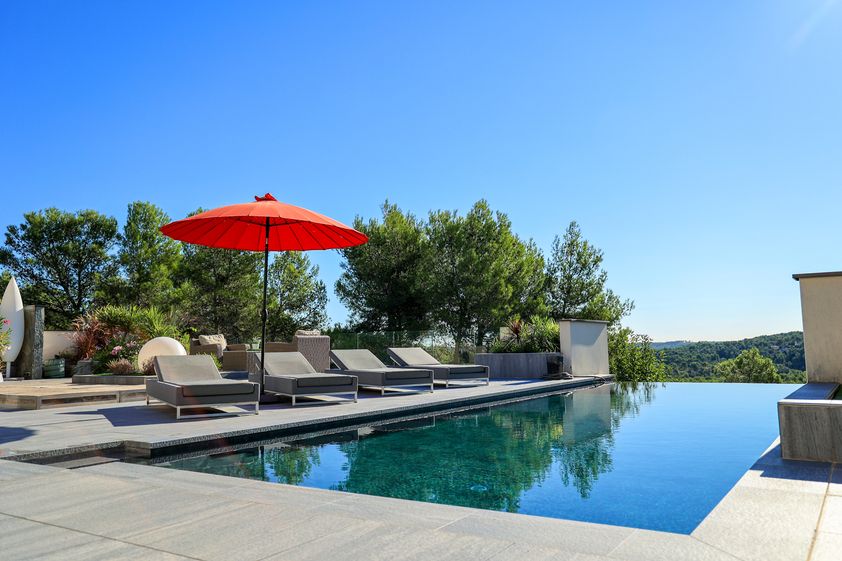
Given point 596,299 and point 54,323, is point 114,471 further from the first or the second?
point 54,323

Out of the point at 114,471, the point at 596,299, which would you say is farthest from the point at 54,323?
the point at 114,471

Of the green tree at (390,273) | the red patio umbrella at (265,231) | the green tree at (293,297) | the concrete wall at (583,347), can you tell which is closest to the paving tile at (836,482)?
the red patio umbrella at (265,231)

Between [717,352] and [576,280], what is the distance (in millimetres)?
15347

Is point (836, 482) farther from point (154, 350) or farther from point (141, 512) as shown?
point (154, 350)

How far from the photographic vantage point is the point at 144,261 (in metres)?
31.5

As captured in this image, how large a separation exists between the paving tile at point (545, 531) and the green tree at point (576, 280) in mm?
27113

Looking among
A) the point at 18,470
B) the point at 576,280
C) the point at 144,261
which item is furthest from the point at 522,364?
the point at 144,261

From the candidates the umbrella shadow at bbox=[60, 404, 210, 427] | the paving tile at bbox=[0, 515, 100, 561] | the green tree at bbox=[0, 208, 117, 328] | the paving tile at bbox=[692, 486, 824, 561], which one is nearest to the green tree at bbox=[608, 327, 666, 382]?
the umbrella shadow at bbox=[60, 404, 210, 427]

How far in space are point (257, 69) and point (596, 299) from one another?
67.6 feet

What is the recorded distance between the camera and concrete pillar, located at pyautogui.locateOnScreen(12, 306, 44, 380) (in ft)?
51.6

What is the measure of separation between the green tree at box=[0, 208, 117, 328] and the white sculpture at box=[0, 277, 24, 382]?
53.2 ft

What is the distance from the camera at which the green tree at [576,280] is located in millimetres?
29500

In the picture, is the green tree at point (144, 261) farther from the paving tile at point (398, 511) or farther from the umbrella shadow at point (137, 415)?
the paving tile at point (398, 511)

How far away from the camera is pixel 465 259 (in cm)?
2816
